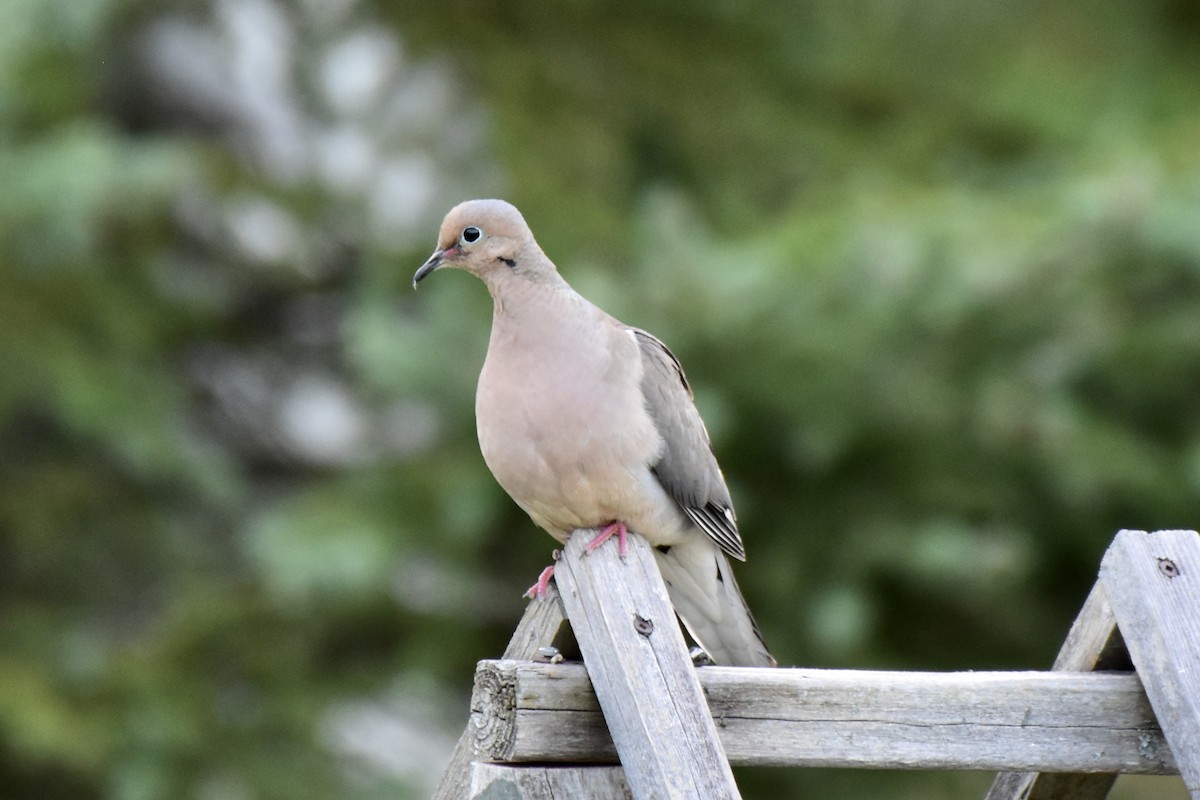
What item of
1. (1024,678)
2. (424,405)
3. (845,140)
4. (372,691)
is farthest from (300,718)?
(1024,678)

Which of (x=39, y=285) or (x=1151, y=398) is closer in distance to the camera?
(x=1151, y=398)

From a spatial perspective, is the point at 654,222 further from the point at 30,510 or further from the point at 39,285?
the point at 30,510

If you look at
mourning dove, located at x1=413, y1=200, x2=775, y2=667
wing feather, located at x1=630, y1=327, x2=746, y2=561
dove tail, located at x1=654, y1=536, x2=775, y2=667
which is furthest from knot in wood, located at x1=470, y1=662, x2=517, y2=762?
wing feather, located at x1=630, y1=327, x2=746, y2=561

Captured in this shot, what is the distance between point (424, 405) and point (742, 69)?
2426 mm

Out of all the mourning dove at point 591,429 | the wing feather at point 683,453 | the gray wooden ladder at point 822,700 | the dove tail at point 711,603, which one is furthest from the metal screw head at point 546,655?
the wing feather at point 683,453

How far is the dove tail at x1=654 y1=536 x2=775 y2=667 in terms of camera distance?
9.64 ft

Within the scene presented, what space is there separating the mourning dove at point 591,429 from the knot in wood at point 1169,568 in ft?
2.82

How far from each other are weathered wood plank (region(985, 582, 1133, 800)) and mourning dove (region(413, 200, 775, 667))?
0.63m

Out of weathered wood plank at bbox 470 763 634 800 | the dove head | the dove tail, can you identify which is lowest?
weathered wood plank at bbox 470 763 634 800

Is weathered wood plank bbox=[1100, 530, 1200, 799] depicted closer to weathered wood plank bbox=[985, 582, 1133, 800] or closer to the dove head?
weathered wood plank bbox=[985, 582, 1133, 800]

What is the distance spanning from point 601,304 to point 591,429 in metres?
2.18

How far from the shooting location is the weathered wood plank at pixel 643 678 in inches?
80.0

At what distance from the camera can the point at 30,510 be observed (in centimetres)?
661

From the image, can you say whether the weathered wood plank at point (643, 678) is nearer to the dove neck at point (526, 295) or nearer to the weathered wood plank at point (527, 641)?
the weathered wood plank at point (527, 641)
